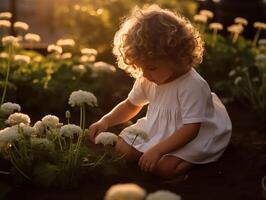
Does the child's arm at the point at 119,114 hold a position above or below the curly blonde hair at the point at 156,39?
below

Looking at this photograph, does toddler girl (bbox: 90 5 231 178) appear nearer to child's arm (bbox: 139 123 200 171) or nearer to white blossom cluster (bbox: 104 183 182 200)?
child's arm (bbox: 139 123 200 171)

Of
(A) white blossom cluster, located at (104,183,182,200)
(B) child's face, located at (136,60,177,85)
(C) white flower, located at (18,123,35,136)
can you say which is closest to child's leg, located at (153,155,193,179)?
(B) child's face, located at (136,60,177,85)

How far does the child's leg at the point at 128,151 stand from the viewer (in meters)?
3.80

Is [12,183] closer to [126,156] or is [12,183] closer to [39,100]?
[126,156]

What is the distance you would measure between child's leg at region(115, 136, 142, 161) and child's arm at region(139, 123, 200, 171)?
0.26 metres

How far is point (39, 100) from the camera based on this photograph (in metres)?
5.14

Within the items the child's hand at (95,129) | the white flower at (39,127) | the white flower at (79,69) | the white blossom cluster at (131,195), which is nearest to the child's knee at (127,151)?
the child's hand at (95,129)

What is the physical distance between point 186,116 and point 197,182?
0.35 metres

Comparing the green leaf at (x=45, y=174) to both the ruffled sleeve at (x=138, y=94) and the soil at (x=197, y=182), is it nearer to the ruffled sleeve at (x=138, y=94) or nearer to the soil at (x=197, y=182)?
the soil at (x=197, y=182)

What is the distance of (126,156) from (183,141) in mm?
412

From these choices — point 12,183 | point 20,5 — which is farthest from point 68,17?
point 20,5

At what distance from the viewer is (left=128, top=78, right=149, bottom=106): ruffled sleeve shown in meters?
3.94

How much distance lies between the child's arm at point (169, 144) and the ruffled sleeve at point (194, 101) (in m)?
0.04

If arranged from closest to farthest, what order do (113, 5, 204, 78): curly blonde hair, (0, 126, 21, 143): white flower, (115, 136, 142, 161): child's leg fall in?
(0, 126, 21, 143): white flower → (113, 5, 204, 78): curly blonde hair → (115, 136, 142, 161): child's leg
